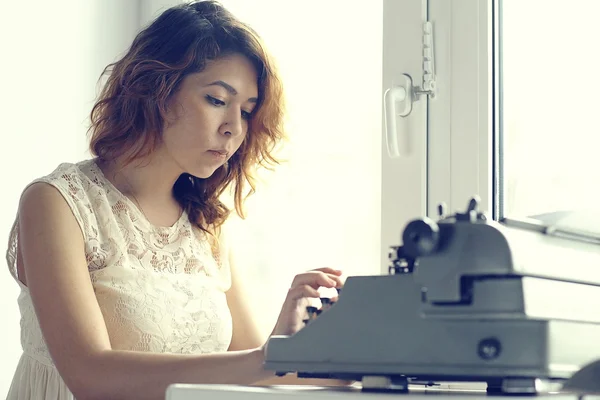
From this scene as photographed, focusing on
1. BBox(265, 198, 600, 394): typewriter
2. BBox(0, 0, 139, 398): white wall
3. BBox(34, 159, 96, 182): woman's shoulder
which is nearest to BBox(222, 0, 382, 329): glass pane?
BBox(34, 159, 96, 182): woman's shoulder

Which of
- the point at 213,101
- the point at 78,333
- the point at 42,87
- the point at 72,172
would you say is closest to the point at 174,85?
the point at 213,101

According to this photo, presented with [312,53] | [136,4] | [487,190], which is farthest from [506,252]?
[136,4]

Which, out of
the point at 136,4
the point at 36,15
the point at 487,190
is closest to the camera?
the point at 487,190

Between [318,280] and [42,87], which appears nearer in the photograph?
[318,280]

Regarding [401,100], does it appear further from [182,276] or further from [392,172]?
[182,276]

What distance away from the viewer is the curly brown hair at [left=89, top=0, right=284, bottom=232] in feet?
5.13

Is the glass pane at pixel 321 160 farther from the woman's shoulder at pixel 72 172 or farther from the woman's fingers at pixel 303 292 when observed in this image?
the woman's fingers at pixel 303 292

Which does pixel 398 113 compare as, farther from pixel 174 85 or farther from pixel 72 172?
pixel 72 172

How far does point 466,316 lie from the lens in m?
0.74

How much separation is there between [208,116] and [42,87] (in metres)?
0.73

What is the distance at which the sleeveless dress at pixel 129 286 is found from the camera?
4.75 ft

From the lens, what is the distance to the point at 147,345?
4.75 ft

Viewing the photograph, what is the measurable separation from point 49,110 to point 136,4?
433 millimetres

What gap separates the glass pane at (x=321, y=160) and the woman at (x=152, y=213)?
133 millimetres
